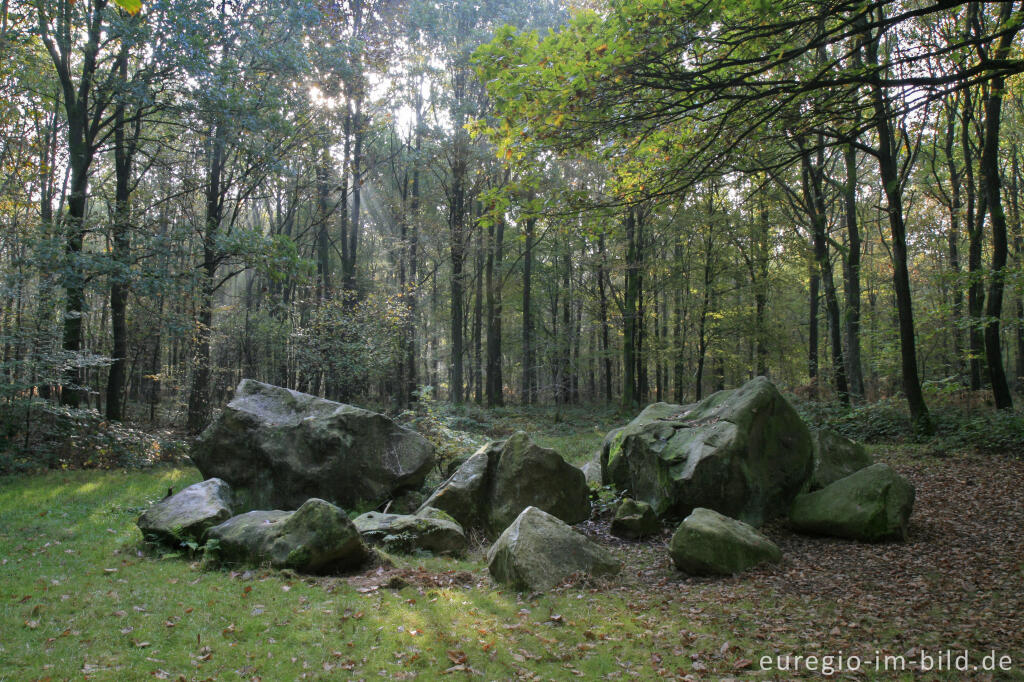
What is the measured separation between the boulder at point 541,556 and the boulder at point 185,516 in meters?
4.00

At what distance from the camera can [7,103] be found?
48.1 feet

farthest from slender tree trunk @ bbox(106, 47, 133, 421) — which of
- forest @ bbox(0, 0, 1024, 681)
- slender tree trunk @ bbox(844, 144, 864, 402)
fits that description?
slender tree trunk @ bbox(844, 144, 864, 402)

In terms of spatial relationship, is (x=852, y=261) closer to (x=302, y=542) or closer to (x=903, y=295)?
(x=903, y=295)

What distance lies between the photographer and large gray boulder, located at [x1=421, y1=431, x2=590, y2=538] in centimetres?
944

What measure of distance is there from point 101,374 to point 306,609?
77.6ft

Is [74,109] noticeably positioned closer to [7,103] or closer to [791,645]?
[7,103]

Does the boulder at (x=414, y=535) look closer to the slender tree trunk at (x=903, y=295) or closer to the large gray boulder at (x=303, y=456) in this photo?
the large gray boulder at (x=303, y=456)

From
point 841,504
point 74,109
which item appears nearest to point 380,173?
point 74,109

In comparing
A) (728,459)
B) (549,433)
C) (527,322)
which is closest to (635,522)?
(728,459)

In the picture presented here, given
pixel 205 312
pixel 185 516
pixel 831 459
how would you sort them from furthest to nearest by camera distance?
pixel 205 312
pixel 831 459
pixel 185 516

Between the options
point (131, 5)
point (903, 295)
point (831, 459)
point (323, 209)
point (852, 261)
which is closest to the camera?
point (131, 5)

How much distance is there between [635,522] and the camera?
884 cm

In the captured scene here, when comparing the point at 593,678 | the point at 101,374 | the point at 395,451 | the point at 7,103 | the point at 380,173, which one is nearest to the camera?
the point at 593,678

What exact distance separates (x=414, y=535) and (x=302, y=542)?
174 cm
